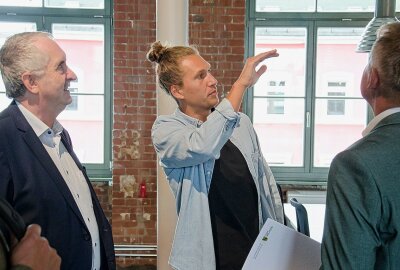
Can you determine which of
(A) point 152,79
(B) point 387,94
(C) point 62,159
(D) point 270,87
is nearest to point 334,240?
(B) point 387,94

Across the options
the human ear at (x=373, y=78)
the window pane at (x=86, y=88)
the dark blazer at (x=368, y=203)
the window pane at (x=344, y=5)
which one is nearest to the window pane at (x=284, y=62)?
the window pane at (x=344, y=5)

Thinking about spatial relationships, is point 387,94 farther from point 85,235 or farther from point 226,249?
point 85,235

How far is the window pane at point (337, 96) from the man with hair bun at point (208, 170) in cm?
317

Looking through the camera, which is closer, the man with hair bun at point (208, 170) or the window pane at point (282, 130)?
the man with hair bun at point (208, 170)

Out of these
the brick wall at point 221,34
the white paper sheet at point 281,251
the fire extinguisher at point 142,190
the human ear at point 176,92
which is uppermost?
the brick wall at point 221,34

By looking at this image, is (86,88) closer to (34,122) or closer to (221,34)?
(221,34)

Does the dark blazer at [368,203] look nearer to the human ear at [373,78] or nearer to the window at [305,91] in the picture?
the human ear at [373,78]

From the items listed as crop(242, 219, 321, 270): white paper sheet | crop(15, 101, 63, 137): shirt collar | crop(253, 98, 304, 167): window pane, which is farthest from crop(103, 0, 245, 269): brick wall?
crop(242, 219, 321, 270): white paper sheet

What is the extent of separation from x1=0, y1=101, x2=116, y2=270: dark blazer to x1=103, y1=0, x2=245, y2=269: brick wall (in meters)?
2.79

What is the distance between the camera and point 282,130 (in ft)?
15.8

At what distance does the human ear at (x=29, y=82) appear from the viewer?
61.8 inches

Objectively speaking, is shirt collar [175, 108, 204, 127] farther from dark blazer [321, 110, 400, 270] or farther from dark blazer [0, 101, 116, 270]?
dark blazer [321, 110, 400, 270]

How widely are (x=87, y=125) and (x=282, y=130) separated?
6.88ft

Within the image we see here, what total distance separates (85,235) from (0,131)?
18.2 inches
